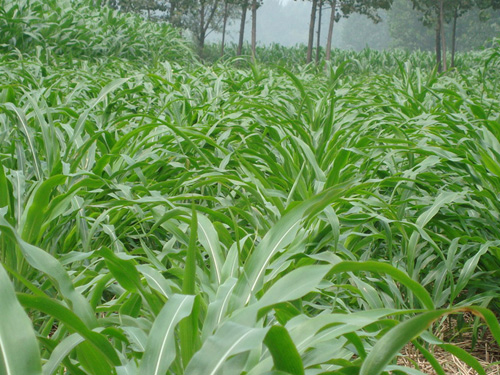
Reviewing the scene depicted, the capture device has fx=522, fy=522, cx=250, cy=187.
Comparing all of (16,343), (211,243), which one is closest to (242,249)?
(211,243)

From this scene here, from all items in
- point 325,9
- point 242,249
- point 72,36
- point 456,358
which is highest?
point 325,9

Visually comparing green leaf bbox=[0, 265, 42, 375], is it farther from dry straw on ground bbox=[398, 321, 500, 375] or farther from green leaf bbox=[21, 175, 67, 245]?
dry straw on ground bbox=[398, 321, 500, 375]

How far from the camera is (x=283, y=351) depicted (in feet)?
2.16

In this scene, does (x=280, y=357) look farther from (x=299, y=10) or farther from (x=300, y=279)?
(x=299, y=10)

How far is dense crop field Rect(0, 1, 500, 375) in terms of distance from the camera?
27.2 inches

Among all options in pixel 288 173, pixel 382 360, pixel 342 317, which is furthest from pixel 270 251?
pixel 288 173

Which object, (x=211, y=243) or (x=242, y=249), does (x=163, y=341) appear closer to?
(x=211, y=243)

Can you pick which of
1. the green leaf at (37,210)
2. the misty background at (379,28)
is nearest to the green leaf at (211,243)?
the green leaf at (37,210)

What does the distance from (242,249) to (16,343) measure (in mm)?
721

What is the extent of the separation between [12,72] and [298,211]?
9.78ft

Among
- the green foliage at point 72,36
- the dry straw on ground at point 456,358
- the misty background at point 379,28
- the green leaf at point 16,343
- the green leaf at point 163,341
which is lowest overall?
the dry straw on ground at point 456,358

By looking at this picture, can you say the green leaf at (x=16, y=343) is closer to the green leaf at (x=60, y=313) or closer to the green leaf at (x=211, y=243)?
the green leaf at (x=60, y=313)

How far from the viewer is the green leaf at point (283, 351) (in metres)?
0.64

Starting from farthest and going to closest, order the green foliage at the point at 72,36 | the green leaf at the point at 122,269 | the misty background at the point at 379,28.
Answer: the misty background at the point at 379,28 → the green foliage at the point at 72,36 → the green leaf at the point at 122,269
